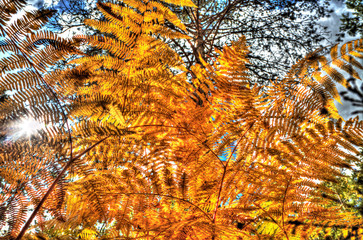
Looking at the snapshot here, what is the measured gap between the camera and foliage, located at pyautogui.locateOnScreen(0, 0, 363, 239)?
0.63 m

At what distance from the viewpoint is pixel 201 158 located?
720 millimetres

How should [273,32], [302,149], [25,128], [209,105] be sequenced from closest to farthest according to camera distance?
1. [25,128]
2. [302,149]
3. [209,105]
4. [273,32]

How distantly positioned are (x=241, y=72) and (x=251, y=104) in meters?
0.12

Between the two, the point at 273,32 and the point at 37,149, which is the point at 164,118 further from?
the point at 273,32

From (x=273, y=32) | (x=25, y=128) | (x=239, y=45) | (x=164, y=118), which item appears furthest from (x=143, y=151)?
(x=273, y=32)

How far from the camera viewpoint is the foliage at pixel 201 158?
0.63 metres

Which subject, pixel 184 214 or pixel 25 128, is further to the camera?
pixel 184 214

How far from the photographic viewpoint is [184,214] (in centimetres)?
74

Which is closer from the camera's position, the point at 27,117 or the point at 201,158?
the point at 27,117

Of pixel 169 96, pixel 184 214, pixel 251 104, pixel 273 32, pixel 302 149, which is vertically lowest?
pixel 184 214

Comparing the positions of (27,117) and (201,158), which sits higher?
(27,117)

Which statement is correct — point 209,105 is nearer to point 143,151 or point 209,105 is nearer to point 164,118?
point 164,118

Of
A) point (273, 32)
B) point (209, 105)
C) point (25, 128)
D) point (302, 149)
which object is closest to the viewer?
point (25, 128)

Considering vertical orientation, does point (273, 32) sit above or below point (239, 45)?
above
